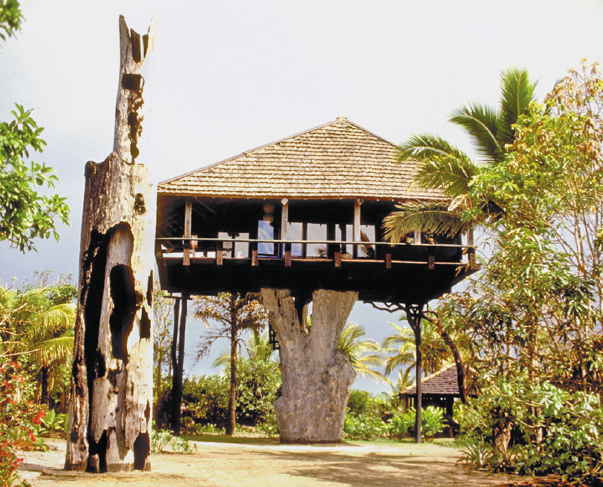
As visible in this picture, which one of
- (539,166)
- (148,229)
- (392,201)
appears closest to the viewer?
(148,229)

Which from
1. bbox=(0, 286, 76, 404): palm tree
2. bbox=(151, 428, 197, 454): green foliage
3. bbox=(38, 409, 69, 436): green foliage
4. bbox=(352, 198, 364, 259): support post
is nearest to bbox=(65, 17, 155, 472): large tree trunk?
bbox=(151, 428, 197, 454): green foliage

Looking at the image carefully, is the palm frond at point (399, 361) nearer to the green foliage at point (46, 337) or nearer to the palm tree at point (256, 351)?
the palm tree at point (256, 351)

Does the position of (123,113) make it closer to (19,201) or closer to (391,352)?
(19,201)

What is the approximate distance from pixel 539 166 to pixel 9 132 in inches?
299

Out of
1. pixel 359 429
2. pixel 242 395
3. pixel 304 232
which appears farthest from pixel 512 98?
pixel 242 395

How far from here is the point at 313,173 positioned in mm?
15953

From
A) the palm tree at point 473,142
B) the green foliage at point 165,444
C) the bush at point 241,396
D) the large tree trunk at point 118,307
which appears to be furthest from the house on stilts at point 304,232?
the large tree trunk at point 118,307

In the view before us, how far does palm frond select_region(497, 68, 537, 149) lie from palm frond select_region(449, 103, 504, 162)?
0.25m

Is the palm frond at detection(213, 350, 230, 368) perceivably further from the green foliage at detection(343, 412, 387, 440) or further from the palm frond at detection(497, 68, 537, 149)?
the palm frond at detection(497, 68, 537, 149)

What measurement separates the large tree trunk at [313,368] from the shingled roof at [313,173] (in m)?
3.24

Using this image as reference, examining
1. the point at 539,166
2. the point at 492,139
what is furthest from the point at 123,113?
the point at 492,139

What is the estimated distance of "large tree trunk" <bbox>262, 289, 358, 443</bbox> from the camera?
16.2 metres

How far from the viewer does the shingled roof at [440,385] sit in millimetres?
27953

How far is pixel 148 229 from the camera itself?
25.2 feet
